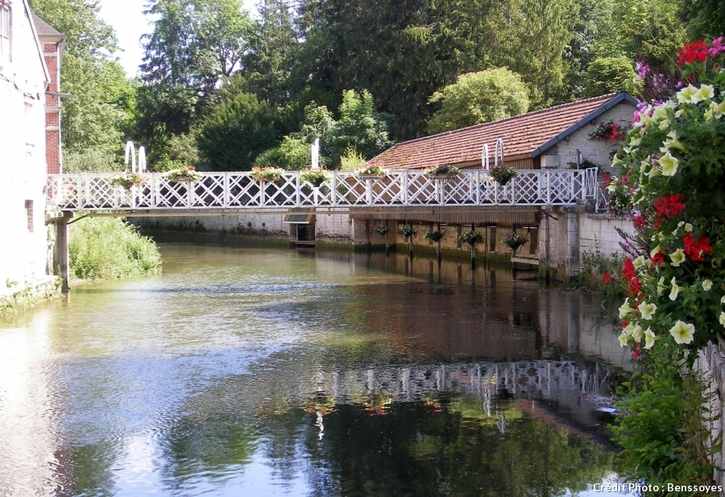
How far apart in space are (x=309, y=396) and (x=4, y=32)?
13.3 m

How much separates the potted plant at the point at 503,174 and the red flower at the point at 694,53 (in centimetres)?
1824

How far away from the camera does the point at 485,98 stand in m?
40.2

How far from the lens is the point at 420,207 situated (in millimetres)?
25609

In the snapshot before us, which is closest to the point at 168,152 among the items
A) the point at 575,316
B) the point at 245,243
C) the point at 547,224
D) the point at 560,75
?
the point at 245,243

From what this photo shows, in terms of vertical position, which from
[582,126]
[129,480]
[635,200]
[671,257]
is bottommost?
[129,480]

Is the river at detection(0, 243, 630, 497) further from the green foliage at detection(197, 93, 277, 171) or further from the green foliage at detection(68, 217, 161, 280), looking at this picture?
the green foliage at detection(197, 93, 277, 171)

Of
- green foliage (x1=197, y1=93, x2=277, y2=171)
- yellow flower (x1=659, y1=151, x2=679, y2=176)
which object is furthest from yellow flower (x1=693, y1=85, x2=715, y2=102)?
green foliage (x1=197, y1=93, x2=277, y2=171)

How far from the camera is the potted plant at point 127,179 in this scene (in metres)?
22.6

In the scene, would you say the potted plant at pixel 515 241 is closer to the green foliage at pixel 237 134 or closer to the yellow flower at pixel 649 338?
the yellow flower at pixel 649 338

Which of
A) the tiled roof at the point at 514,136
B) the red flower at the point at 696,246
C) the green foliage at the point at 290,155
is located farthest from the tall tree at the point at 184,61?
the red flower at the point at 696,246

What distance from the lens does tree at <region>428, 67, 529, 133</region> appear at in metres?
39.9

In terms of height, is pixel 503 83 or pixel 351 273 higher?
pixel 503 83

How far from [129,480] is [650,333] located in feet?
16.7

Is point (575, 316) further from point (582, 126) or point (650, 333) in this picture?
point (650, 333)
